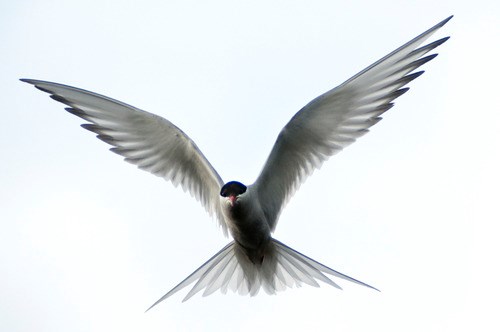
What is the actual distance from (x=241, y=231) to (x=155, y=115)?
1256mm

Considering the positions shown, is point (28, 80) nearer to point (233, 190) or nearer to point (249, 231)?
point (233, 190)

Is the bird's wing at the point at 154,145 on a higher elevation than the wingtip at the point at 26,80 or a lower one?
lower

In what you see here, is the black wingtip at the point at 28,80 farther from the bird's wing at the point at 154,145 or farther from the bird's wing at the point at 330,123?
the bird's wing at the point at 330,123

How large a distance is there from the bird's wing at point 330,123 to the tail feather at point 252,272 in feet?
1.14

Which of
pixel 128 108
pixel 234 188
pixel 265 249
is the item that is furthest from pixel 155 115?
pixel 265 249

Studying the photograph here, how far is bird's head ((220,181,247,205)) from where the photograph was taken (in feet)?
22.3

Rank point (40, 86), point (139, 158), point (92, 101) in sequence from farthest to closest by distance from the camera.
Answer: point (139, 158) → point (92, 101) → point (40, 86)

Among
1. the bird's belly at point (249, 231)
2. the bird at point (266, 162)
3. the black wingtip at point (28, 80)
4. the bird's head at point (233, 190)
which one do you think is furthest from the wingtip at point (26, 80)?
the bird's belly at point (249, 231)

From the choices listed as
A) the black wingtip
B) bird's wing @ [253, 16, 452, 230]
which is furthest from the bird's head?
the black wingtip

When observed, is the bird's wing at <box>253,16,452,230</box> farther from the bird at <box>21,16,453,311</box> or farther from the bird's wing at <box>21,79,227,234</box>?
the bird's wing at <box>21,79,227,234</box>

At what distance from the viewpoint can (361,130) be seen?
715 cm

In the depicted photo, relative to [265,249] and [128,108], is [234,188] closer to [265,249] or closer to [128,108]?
[265,249]

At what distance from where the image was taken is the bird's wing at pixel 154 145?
285 inches

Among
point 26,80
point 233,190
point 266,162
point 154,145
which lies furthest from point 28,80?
point 266,162
